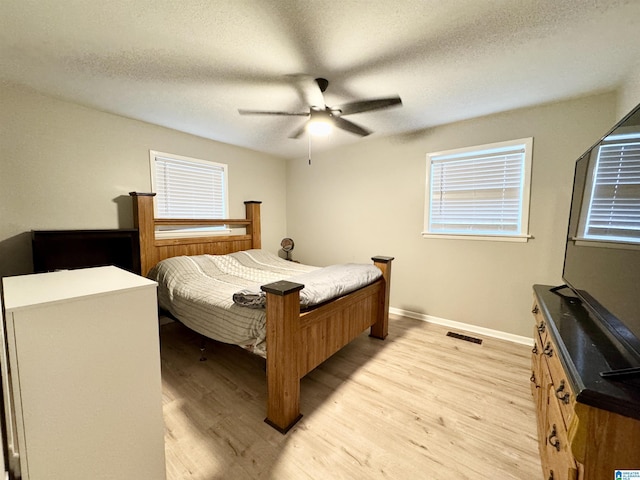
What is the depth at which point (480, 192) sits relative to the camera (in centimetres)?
289

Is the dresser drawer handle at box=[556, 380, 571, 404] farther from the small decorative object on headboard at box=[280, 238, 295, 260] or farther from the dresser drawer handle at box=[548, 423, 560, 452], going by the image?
the small decorative object on headboard at box=[280, 238, 295, 260]

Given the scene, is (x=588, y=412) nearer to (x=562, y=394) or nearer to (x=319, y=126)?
(x=562, y=394)

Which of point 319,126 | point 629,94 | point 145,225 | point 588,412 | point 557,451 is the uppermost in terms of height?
point 629,94

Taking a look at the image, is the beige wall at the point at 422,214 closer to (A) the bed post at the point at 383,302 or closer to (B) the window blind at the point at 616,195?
(A) the bed post at the point at 383,302

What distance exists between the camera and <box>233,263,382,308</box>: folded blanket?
5.72 feet

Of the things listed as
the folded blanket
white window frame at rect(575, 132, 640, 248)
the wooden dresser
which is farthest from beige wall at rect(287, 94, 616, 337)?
the wooden dresser

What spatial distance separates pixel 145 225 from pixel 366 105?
260 centimetres

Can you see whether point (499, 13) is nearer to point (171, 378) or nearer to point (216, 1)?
point (216, 1)

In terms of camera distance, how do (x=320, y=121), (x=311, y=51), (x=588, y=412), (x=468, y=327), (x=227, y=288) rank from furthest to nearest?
(x=468, y=327), (x=227, y=288), (x=320, y=121), (x=311, y=51), (x=588, y=412)

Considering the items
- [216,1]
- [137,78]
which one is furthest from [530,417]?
[137,78]

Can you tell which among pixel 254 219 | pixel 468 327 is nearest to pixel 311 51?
pixel 254 219

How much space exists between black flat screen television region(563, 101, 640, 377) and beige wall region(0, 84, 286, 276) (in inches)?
151

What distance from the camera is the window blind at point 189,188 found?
3104mm

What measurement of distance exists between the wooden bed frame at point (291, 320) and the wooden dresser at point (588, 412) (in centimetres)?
126
